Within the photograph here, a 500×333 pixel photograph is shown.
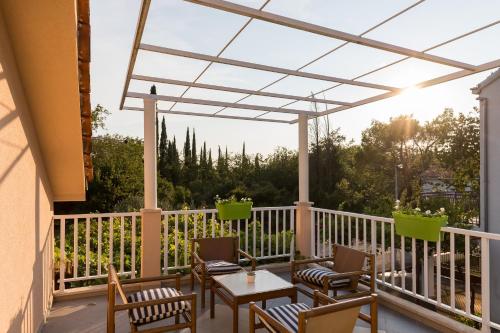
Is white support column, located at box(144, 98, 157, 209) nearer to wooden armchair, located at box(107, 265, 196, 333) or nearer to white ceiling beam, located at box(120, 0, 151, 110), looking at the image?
white ceiling beam, located at box(120, 0, 151, 110)

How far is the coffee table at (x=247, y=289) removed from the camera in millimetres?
3096

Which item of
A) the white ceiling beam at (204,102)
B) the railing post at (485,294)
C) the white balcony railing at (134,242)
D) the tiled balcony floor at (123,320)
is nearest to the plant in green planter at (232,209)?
the white balcony railing at (134,242)

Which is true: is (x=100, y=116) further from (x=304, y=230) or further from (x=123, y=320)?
(x=123, y=320)

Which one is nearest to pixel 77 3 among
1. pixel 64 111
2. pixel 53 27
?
pixel 53 27

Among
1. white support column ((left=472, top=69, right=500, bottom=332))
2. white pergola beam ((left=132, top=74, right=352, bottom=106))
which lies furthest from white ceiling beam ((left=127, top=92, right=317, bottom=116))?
white support column ((left=472, top=69, right=500, bottom=332))

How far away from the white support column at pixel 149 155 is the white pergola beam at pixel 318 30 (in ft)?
8.26

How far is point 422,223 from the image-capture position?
3.42m

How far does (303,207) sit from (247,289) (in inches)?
111

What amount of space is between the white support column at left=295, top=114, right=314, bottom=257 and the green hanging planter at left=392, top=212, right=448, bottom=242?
233 centimetres

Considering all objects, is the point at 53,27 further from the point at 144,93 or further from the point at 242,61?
the point at 144,93

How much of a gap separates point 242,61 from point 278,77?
0.62m

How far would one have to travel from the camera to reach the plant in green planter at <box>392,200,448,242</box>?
3371 millimetres

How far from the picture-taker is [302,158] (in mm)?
6008

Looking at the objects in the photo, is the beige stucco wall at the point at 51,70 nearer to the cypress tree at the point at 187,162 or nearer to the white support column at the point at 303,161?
the white support column at the point at 303,161
